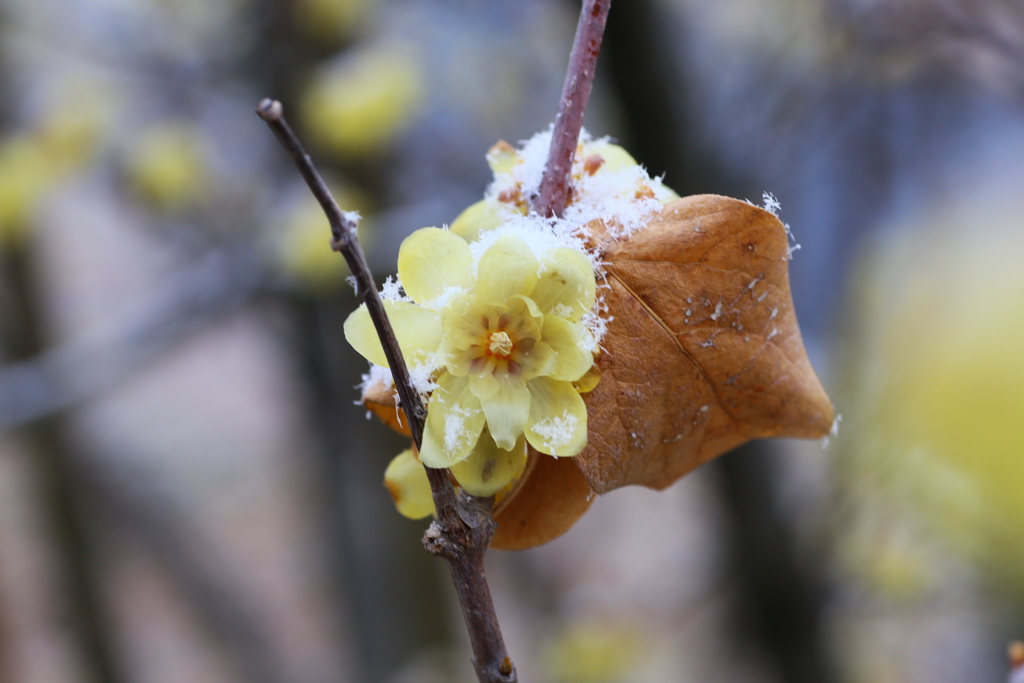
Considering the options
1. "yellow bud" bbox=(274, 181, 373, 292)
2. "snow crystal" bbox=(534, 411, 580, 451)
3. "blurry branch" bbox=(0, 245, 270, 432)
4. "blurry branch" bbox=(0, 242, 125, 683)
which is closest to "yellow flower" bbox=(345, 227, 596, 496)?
"snow crystal" bbox=(534, 411, 580, 451)

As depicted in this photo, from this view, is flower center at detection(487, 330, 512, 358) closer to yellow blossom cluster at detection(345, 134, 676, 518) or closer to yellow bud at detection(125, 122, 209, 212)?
yellow blossom cluster at detection(345, 134, 676, 518)

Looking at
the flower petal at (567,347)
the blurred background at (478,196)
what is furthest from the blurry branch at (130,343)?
the flower petal at (567,347)

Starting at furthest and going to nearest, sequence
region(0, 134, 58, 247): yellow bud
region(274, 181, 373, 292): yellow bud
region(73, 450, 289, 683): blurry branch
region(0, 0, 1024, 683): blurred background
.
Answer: region(73, 450, 289, 683): blurry branch, region(0, 134, 58, 247): yellow bud, region(274, 181, 373, 292): yellow bud, region(0, 0, 1024, 683): blurred background

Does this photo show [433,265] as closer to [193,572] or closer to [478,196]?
[478,196]

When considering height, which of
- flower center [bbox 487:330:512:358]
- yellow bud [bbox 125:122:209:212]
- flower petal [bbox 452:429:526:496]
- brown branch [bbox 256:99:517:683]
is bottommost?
brown branch [bbox 256:99:517:683]

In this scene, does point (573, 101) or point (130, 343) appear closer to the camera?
point (573, 101)

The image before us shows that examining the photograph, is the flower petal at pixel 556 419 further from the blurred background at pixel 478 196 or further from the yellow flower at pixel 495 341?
the blurred background at pixel 478 196

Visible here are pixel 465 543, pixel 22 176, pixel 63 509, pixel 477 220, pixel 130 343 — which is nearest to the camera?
pixel 465 543

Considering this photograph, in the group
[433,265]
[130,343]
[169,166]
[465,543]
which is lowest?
[465,543]

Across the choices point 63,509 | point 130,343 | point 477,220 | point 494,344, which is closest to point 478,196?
point 130,343
